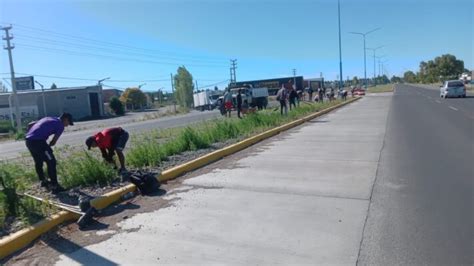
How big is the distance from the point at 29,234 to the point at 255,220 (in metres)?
2.77

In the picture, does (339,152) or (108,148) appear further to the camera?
(339,152)

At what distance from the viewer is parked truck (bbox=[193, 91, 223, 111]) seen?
5634 cm

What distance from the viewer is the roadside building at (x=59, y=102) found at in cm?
5214

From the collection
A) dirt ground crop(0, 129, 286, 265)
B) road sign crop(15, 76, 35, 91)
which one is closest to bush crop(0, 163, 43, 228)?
dirt ground crop(0, 129, 286, 265)

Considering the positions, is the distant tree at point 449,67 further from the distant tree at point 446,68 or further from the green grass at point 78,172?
the green grass at point 78,172

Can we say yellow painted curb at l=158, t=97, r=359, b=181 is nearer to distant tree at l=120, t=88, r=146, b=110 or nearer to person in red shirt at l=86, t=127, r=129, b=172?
person in red shirt at l=86, t=127, r=129, b=172

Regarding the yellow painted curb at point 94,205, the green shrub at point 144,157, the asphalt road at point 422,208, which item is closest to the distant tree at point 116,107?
the yellow painted curb at point 94,205

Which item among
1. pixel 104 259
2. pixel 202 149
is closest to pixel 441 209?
pixel 104 259

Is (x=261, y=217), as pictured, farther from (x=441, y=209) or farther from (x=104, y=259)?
(x=441, y=209)

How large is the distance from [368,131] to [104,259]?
12.3m

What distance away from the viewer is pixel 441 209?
5.57m

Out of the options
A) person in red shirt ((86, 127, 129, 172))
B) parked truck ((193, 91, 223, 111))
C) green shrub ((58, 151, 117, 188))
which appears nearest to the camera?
green shrub ((58, 151, 117, 188))

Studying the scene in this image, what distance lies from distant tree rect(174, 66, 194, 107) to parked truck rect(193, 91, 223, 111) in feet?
31.1

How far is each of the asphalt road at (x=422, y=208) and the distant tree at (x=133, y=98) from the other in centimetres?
7147
